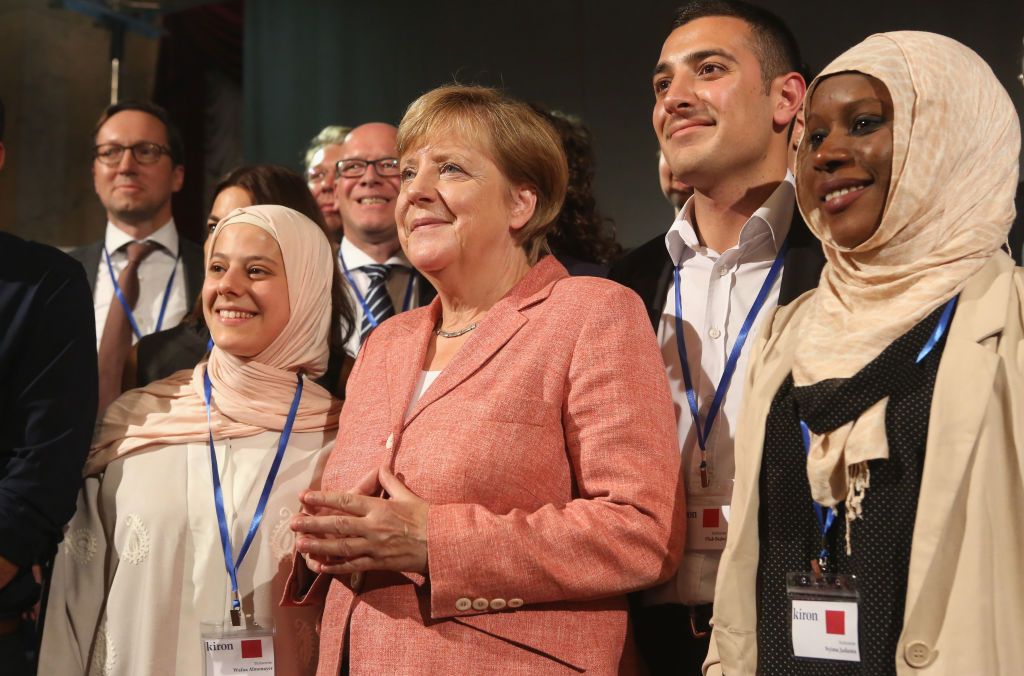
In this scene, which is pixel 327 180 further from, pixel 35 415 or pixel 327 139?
pixel 35 415

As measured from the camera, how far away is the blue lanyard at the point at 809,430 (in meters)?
1.84

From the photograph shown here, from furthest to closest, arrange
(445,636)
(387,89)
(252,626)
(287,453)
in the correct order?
(387,89)
(287,453)
(252,626)
(445,636)

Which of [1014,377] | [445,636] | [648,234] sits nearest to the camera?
[1014,377]

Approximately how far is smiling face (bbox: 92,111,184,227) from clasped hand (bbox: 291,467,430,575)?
2.58 meters

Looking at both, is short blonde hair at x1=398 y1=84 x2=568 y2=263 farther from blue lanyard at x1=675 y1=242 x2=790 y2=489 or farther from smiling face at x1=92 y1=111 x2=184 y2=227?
smiling face at x1=92 y1=111 x2=184 y2=227

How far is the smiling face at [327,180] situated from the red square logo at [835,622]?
3306mm

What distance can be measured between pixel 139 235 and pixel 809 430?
317 cm

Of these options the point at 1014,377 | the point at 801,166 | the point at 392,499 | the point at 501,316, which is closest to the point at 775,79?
the point at 801,166

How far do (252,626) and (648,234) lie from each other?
2246 mm

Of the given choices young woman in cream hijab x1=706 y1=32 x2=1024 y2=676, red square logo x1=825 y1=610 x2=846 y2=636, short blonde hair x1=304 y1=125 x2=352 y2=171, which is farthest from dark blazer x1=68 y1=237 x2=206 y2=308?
red square logo x1=825 y1=610 x2=846 y2=636

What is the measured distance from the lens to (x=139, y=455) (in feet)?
9.21

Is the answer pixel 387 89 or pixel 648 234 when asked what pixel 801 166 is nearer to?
pixel 648 234

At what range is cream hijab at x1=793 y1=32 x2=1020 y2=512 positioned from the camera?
1.86 meters

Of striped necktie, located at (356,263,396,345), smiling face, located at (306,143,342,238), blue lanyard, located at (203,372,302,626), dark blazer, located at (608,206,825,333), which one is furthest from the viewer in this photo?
smiling face, located at (306,143,342,238)
